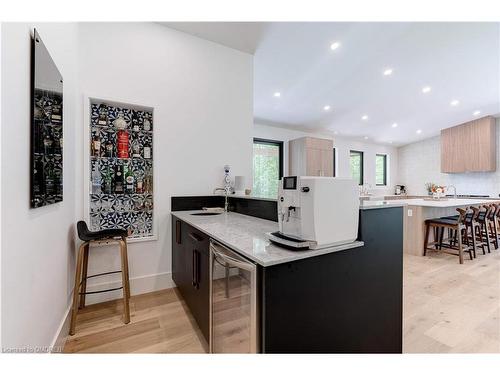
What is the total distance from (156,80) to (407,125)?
6.68 m

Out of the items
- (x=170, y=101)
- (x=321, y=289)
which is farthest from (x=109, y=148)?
(x=321, y=289)

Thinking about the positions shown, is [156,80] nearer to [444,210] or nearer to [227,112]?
[227,112]

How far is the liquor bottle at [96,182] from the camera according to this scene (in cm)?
244

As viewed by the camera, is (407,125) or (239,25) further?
(407,125)

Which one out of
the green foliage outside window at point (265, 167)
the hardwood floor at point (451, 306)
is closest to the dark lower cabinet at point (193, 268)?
the hardwood floor at point (451, 306)

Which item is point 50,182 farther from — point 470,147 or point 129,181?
point 470,147

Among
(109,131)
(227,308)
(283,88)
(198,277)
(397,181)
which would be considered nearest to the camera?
(227,308)

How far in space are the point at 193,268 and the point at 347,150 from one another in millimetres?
6627

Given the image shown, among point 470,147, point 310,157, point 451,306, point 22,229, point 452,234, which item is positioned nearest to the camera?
point 22,229

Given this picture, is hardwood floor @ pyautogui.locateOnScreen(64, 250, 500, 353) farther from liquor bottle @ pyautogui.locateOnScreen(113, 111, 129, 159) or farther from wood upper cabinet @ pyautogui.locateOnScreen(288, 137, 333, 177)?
wood upper cabinet @ pyautogui.locateOnScreen(288, 137, 333, 177)

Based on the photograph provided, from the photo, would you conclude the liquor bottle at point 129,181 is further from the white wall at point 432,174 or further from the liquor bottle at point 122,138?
the white wall at point 432,174

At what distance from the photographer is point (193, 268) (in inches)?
71.6

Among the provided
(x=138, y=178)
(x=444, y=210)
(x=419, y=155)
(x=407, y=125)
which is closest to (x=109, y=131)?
(x=138, y=178)

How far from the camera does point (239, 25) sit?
2742 mm
